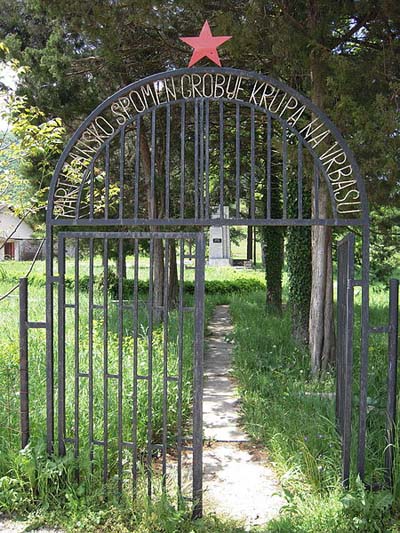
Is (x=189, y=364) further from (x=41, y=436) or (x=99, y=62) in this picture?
(x=99, y=62)

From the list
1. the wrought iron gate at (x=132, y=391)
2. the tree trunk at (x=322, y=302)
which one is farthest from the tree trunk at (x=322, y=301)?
the wrought iron gate at (x=132, y=391)

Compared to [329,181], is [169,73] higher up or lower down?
higher up

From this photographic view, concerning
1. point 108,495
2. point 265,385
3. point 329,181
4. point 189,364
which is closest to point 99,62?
point 189,364

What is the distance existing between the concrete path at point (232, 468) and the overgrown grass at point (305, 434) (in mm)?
142

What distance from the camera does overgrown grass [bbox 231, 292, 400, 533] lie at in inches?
144

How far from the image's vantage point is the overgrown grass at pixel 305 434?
3.67 m

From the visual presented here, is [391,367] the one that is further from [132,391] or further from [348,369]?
[132,391]

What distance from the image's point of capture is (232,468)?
4.93 metres

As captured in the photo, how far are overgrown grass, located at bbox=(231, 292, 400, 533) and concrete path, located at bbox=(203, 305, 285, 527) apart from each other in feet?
0.47

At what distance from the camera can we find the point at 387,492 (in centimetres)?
379

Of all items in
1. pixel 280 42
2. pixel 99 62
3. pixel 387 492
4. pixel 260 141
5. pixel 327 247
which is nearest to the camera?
pixel 387 492

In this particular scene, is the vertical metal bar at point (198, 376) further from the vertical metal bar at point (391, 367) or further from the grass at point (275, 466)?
the vertical metal bar at point (391, 367)

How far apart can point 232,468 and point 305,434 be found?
73 cm

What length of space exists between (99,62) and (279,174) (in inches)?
201
